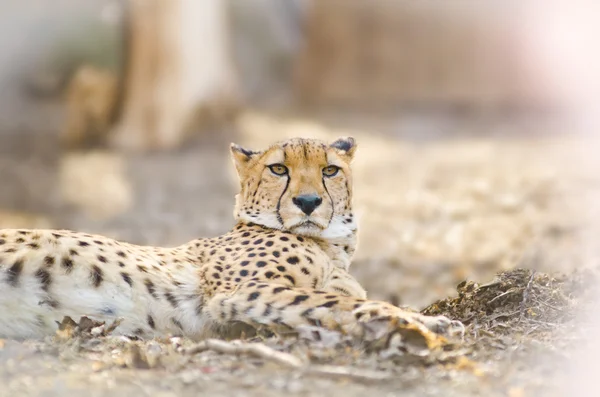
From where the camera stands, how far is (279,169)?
4.02 m

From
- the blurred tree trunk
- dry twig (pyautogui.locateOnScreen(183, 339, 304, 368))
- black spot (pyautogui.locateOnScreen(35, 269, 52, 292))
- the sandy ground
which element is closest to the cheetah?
black spot (pyautogui.locateOnScreen(35, 269, 52, 292))

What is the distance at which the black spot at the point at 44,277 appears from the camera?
3508 millimetres

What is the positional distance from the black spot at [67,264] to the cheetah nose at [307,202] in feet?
3.13

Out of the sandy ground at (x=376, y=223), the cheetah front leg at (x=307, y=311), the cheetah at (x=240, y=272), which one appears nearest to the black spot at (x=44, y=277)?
the cheetah at (x=240, y=272)

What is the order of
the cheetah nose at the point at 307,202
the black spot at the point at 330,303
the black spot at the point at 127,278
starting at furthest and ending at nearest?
the cheetah nose at the point at 307,202
the black spot at the point at 127,278
the black spot at the point at 330,303

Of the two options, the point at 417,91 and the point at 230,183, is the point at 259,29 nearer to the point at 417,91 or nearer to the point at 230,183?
the point at 417,91

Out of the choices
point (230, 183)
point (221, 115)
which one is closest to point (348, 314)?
point (230, 183)

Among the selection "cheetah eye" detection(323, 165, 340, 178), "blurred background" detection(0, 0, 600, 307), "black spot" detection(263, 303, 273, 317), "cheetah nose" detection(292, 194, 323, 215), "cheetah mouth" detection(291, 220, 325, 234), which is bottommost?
"black spot" detection(263, 303, 273, 317)

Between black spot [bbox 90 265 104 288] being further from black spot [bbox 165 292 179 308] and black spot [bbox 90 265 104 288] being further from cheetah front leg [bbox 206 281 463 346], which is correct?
cheetah front leg [bbox 206 281 463 346]

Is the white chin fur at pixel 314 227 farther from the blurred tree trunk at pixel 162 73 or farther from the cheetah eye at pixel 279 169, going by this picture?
the blurred tree trunk at pixel 162 73

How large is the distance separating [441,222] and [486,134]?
290 centimetres

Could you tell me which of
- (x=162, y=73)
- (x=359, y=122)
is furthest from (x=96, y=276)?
(x=359, y=122)

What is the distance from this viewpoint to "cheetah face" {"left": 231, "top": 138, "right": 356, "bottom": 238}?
391 centimetres

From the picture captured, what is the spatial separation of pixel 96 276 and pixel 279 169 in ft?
3.05
